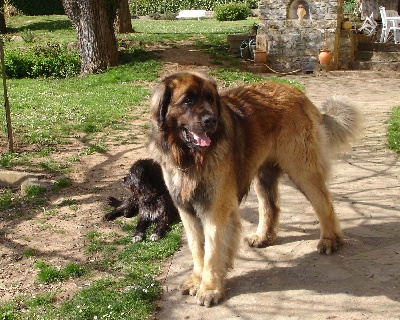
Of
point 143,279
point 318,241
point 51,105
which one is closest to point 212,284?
point 143,279

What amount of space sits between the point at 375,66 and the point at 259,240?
13206 millimetres

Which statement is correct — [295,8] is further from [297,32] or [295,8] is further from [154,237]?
[154,237]

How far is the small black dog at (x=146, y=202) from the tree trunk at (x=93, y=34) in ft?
34.7

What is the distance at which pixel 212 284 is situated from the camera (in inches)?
176

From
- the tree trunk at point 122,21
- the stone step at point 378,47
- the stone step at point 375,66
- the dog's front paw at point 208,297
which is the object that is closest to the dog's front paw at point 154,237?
the dog's front paw at point 208,297

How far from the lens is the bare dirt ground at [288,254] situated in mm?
Result: 4348

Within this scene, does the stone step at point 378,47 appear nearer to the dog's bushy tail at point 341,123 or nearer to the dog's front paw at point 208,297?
the dog's bushy tail at point 341,123

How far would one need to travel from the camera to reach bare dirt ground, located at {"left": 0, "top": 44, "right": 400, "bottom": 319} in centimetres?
435

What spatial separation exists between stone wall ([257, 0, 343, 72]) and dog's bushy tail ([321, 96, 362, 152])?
39.8 ft

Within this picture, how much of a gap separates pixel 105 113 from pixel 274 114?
7399mm

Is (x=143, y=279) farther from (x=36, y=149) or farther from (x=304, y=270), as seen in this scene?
(x=36, y=149)

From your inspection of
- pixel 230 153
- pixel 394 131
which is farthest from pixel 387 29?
pixel 230 153

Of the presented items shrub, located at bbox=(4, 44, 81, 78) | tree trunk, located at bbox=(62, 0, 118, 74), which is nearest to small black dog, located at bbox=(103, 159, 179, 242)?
tree trunk, located at bbox=(62, 0, 118, 74)

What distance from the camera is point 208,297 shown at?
174 inches
